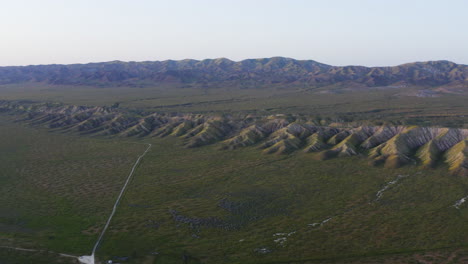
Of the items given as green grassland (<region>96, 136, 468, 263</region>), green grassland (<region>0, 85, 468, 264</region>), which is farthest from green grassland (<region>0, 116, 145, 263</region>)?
green grassland (<region>96, 136, 468, 263</region>)

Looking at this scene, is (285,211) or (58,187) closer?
(285,211)

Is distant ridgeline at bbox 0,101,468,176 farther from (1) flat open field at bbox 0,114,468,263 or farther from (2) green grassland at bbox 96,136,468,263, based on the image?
(2) green grassland at bbox 96,136,468,263

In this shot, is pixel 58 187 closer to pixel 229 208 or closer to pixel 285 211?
pixel 229 208

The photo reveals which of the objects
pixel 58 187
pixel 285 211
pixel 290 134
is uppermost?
pixel 290 134

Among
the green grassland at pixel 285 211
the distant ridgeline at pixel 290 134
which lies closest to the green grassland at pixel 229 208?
the green grassland at pixel 285 211

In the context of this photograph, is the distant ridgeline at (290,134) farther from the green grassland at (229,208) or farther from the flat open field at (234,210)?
the flat open field at (234,210)

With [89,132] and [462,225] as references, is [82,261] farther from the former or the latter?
[89,132]

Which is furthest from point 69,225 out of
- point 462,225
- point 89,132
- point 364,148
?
point 89,132

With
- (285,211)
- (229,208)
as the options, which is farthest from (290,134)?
(229,208)
